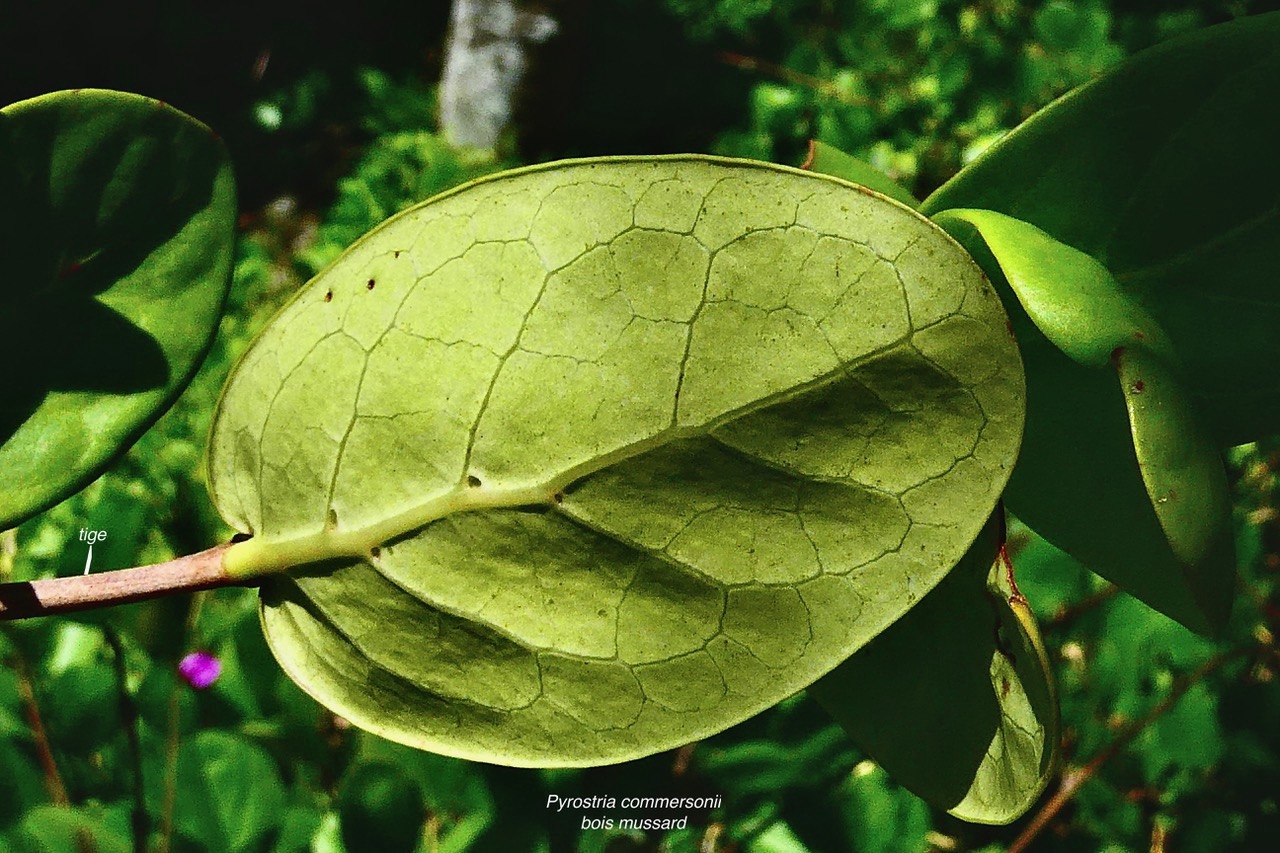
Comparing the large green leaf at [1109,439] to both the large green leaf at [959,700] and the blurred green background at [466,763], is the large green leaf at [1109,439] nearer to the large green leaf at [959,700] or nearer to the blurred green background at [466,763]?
the large green leaf at [959,700]

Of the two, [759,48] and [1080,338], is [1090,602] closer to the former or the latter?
[1080,338]

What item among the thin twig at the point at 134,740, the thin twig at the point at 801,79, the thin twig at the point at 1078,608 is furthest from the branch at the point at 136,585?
the thin twig at the point at 801,79

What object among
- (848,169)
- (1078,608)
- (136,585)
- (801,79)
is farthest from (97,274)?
(801,79)

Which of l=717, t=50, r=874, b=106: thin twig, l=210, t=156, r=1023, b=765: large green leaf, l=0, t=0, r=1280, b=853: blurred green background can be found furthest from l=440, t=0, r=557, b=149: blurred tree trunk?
l=210, t=156, r=1023, b=765: large green leaf

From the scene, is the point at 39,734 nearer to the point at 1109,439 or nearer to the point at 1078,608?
the point at 1109,439

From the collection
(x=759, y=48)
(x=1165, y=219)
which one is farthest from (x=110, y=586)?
(x=759, y=48)

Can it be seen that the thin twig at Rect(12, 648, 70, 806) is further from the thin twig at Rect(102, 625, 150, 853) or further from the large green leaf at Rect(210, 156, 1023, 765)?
the large green leaf at Rect(210, 156, 1023, 765)

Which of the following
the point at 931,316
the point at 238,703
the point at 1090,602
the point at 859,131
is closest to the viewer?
the point at 931,316
